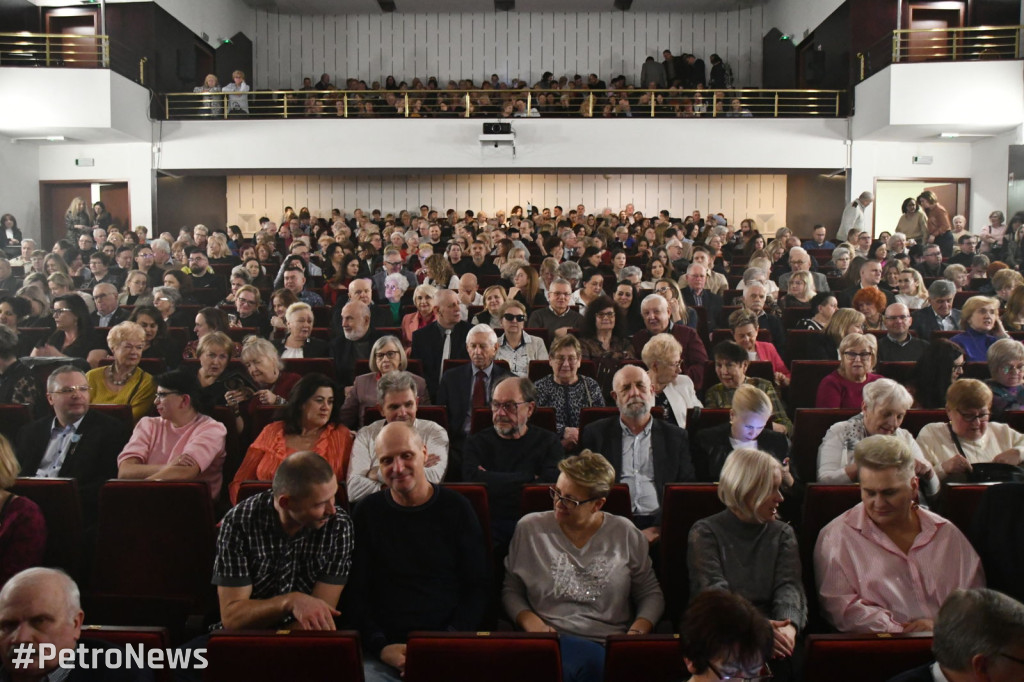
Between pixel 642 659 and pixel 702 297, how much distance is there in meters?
4.54

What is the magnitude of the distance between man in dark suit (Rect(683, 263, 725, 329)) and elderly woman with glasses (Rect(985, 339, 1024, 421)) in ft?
7.71

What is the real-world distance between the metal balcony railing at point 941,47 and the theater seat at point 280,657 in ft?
35.0

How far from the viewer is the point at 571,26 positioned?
52.9 feet

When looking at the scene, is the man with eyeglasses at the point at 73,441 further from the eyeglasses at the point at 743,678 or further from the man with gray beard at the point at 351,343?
the eyeglasses at the point at 743,678

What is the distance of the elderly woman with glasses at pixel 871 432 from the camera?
301 cm

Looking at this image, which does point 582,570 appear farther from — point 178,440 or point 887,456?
point 178,440

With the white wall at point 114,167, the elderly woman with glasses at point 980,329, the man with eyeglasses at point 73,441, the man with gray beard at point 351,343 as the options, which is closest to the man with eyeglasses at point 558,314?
the man with gray beard at point 351,343

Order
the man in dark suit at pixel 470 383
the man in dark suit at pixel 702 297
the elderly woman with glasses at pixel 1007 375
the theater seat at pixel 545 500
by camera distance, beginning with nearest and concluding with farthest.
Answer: the theater seat at pixel 545 500, the elderly woman with glasses at pixel 1007 375, the man in dark suit at pixel 470 383, the man in dark suit at pixel 702 297

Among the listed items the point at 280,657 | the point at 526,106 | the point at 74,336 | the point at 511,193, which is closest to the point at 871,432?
the point at 280,657

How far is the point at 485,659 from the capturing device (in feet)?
5.93

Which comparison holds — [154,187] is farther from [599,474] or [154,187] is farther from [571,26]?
[599,474]

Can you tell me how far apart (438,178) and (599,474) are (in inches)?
526

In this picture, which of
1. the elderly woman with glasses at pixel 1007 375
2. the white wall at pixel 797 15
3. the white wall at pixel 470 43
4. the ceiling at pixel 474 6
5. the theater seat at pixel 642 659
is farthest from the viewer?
the white wall at pixel 470 43

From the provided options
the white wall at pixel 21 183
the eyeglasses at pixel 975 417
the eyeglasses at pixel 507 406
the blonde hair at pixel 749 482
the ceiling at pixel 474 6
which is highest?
the ceiling at pixel 474 6
